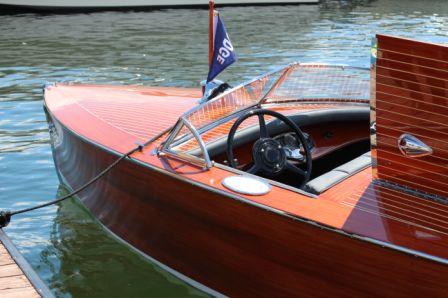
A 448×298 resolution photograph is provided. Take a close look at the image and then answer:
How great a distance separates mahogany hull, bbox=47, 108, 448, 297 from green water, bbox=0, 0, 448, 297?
318 mm

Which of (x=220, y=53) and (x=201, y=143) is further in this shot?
(x=220, y=53)

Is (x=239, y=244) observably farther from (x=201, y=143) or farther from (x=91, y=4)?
(x=91, y=4)

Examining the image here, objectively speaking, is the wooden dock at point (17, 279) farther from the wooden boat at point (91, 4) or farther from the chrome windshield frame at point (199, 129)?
the wooden boat at point (91, 4)

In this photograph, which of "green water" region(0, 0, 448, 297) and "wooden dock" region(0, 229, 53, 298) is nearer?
"wooden dock" region(0, 229, 53, 298)

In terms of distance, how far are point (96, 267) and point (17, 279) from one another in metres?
1.06

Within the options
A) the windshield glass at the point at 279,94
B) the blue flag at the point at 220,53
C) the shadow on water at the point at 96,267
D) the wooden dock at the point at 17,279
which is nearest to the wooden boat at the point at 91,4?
the shadow on water at the point at 96,267

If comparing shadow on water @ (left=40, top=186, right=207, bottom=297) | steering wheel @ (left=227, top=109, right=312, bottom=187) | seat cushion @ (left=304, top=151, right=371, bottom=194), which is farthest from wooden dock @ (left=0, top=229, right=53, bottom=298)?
seat cushion @ (left=304, top=151, right=371, bottom=194)

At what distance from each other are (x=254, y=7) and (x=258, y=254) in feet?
62.1

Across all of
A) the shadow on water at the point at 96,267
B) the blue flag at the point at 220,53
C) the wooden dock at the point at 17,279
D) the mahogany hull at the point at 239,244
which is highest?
the blue flag at the point at 220,53

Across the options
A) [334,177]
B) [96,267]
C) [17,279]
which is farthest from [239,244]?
[96,267]

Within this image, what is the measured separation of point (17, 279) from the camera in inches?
133

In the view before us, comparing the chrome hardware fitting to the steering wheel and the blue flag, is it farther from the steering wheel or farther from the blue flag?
the blue flag

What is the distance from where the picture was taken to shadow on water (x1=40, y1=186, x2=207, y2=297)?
4051 mm

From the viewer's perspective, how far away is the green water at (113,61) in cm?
441
